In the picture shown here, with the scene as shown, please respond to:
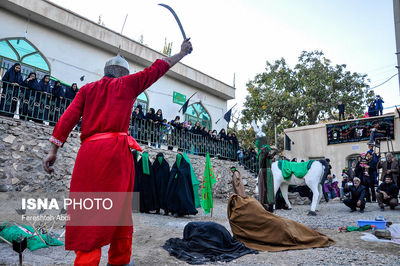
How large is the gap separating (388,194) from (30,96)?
10342mm

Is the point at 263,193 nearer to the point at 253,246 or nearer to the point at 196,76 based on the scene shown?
the point at 253,246

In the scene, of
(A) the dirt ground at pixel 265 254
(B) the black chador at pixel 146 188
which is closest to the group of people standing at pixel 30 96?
(B) the black chador at pixel 146 188

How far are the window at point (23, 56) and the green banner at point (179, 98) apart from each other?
6.04m

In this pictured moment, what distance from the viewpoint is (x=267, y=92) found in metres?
20.5

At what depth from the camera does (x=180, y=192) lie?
8039 mm

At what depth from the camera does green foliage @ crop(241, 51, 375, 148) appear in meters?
19.5

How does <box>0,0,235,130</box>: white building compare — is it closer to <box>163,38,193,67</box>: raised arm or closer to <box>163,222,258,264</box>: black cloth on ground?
<box>163,222,258,264</box>: black cloth on ground

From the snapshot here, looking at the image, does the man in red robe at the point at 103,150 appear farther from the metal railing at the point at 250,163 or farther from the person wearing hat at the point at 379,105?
the person wearing hat at the point at 379,105

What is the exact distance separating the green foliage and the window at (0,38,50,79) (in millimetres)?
13903

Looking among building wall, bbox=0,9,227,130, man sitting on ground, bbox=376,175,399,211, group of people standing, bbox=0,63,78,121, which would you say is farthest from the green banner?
man sitting on ground, bbox=376,175,399,211

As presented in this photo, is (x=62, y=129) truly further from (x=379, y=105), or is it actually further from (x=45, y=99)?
(x=379, y=105)

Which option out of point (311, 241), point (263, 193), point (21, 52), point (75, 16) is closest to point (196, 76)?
point (75, 16)

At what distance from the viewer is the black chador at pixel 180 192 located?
26.1 ft

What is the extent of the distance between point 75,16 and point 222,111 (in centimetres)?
944
